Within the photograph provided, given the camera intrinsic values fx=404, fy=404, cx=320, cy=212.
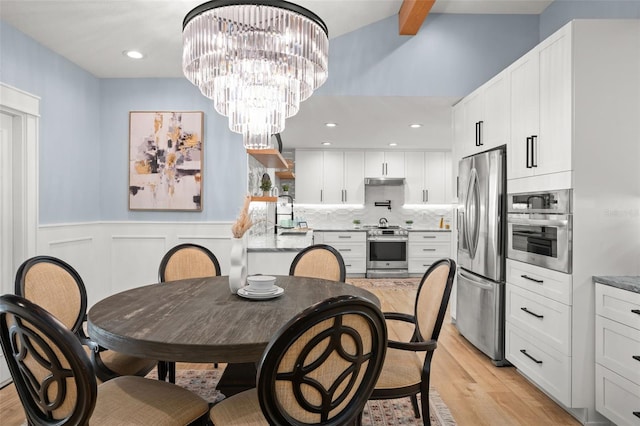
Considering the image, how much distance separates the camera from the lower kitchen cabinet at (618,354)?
6.44 feet

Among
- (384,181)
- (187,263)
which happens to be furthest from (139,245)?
(384,181)

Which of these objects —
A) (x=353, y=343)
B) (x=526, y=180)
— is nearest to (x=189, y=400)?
(x=353, y=343)

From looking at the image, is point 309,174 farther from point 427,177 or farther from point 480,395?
point 480,395

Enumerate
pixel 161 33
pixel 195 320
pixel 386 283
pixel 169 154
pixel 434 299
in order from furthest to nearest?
pixel 386 283 < pixel 169 154 < pixel 161 33 < pixel 434 299 < pixel 195 320

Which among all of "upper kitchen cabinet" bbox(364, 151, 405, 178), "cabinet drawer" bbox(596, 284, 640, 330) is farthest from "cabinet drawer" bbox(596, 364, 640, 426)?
"upper kitchen cabinet" bbox(364, 151, 405, 178)

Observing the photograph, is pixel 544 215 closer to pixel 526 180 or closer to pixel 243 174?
pixel 526 180

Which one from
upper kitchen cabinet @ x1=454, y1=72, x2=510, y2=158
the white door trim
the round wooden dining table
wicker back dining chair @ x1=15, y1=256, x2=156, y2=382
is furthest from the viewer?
upper kitchen cabinet @ x1=454, y1=72, x2=510, y2=158

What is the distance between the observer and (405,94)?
12.8 ft

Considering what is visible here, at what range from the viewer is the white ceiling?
275 centimetres

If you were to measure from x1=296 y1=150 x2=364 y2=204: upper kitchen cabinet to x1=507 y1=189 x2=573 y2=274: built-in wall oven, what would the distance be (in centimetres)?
446

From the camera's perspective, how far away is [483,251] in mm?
3238

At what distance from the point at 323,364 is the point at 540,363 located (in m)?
2.00

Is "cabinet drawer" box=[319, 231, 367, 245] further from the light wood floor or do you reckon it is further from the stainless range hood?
the light wood floor

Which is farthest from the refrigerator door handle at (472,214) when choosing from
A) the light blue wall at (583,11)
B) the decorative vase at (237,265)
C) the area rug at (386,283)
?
the area rug at (386,283)
